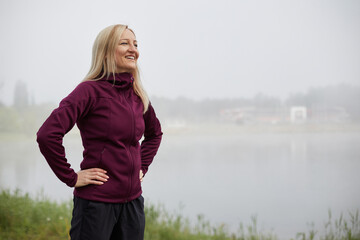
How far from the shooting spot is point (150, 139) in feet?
5.69

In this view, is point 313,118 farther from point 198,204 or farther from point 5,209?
point 5,209

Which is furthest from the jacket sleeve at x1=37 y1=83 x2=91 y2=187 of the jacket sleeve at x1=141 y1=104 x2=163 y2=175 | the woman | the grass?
the grass

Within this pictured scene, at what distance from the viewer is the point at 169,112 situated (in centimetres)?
717

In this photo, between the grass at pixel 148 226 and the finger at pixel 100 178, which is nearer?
the finger at pixel 100 178

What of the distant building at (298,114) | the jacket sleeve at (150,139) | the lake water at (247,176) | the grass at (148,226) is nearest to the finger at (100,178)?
the jacket sleeve at (150,139)

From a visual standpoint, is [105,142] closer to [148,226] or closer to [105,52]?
Result: [105,52]

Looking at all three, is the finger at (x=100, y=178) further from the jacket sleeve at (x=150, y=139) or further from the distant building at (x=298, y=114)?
the distant building at (x=298, y=114)

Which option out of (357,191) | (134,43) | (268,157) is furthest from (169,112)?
(134,43)

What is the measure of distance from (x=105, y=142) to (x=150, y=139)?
0.45m

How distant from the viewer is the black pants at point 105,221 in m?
1.27

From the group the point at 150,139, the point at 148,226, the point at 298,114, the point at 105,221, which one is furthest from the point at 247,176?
the point at 105,221

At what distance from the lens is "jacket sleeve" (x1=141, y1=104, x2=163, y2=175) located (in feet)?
5.46

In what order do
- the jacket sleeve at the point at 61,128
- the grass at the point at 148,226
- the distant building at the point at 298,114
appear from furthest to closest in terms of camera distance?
1. the distant building at the point at 298,114
2. the grass at the point at 148,226
3. the jacket sleeve at the point at 61,128

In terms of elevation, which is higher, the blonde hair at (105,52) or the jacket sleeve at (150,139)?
the blonde hair at (105,52)
